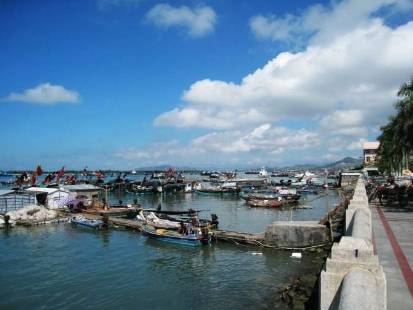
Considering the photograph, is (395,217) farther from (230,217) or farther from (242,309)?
(230,217)

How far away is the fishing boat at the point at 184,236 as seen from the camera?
31.7 metres

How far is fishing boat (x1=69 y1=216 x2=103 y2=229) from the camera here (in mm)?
40719

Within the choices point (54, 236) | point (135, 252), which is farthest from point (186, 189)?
point (135, 252)

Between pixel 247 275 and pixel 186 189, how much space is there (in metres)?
67.6

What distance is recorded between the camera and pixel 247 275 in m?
23.6

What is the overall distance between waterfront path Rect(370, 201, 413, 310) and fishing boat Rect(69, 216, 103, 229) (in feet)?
87.3

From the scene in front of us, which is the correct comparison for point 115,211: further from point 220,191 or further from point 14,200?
point 220,191

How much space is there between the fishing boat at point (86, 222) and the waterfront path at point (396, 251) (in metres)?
26.6

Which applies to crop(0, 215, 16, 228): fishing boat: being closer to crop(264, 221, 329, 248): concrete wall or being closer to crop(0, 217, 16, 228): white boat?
crop(0, 217, 16, 228): white boat

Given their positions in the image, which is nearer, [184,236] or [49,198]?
[184,236]

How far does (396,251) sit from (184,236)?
67.3 ft

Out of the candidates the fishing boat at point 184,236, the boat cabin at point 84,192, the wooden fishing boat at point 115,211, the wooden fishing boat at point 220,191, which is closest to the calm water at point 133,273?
the fishing boat at point 184,236

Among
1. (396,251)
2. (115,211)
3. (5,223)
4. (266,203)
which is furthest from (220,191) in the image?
(396,251)

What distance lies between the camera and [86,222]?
137 ft
